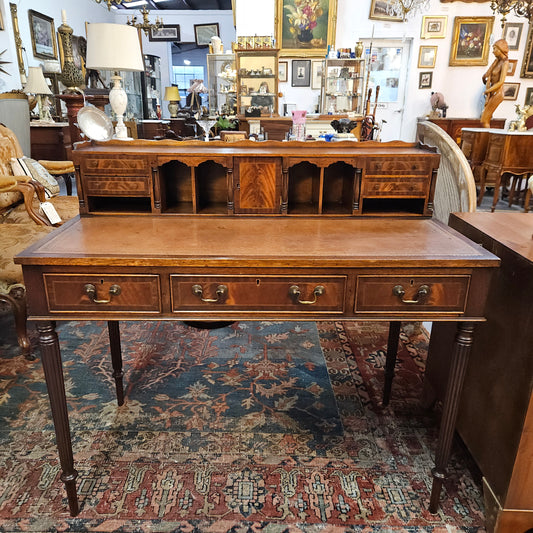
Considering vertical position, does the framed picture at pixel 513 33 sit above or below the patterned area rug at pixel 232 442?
above

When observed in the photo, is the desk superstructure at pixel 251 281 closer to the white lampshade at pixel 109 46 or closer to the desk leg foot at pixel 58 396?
the desk leg foot at pixel 58 396

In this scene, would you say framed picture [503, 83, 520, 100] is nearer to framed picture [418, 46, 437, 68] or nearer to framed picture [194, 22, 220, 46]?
framed picture [418, 46, 437, 68]

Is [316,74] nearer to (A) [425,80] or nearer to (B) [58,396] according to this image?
(A) [425,80]

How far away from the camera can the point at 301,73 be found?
8602 millimetres

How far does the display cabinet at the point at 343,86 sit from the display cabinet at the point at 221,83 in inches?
63.6

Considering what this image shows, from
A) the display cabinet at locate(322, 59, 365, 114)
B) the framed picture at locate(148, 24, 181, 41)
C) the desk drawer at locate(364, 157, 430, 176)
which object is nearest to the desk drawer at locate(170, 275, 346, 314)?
the desk drawer at locate(364, 157, 430, 176)

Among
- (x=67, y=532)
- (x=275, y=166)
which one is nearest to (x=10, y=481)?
(x=67, y=532)

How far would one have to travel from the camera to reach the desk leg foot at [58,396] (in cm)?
147

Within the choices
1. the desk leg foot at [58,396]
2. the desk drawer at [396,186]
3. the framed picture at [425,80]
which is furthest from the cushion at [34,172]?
the framed picture at [425,80]

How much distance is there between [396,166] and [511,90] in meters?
8.47

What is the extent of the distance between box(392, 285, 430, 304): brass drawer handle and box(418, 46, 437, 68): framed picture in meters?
8.44

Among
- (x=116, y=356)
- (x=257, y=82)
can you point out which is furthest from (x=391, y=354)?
(x=257, y=82)

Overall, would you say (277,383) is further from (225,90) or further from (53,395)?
(225,90)

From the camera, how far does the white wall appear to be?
8.09 metres
